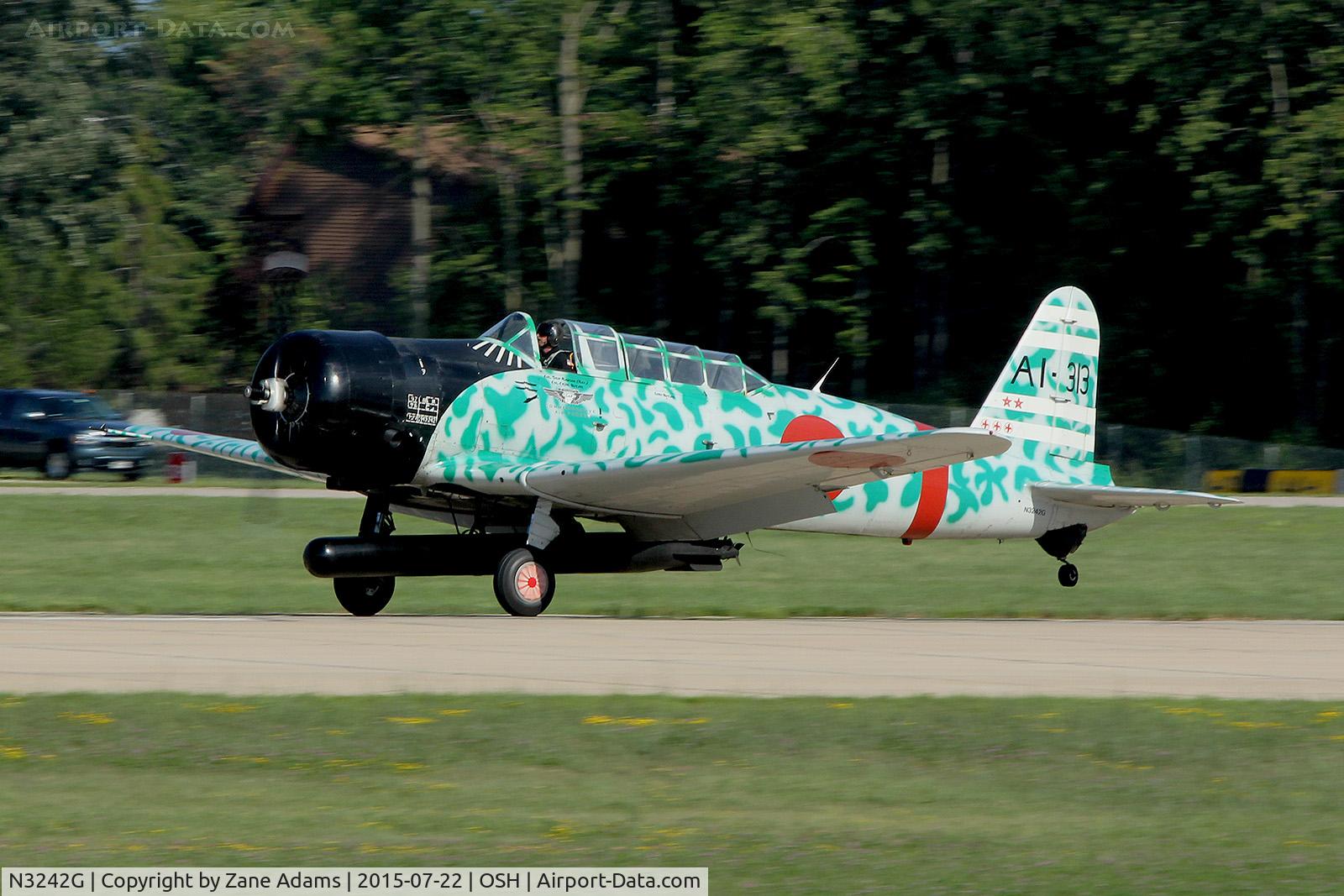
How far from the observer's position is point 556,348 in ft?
47.5

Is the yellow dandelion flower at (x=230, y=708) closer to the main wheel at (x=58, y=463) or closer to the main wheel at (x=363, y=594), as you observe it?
the main wheel at (x=363, y=594)

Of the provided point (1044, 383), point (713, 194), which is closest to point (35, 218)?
point (713, 194)

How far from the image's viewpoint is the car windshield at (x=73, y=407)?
32719 millimetres

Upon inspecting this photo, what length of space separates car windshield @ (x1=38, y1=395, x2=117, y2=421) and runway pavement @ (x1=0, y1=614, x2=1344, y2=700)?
20.2 m

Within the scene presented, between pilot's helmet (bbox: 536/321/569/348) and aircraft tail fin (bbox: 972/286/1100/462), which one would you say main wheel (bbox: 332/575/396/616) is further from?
aircraft tail fin (bbox: 972/286/1100/462)

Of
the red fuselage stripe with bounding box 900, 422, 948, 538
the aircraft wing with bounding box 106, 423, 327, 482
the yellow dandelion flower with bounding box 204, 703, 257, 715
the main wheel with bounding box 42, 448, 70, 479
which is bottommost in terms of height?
the yellow dandelion flower with bounding box 204, 703, 257, 715

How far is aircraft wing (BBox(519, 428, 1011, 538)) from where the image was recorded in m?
12.7

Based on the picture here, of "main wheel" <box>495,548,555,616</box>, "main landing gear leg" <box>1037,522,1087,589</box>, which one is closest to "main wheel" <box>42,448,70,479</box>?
"main wheel" <box>495,548,555,616</box>

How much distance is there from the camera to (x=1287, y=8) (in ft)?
113

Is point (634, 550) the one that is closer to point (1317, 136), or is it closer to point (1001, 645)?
point (1001, 645)

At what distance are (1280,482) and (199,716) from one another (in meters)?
28.3

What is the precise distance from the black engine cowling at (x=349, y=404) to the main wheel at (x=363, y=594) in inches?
40.5

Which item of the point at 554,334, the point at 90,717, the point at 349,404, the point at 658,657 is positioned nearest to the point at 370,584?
the point at 349,404

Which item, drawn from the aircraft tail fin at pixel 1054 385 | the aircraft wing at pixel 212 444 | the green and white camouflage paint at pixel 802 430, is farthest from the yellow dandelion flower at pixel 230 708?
the aircraft tail fin at pixel 1054 385
